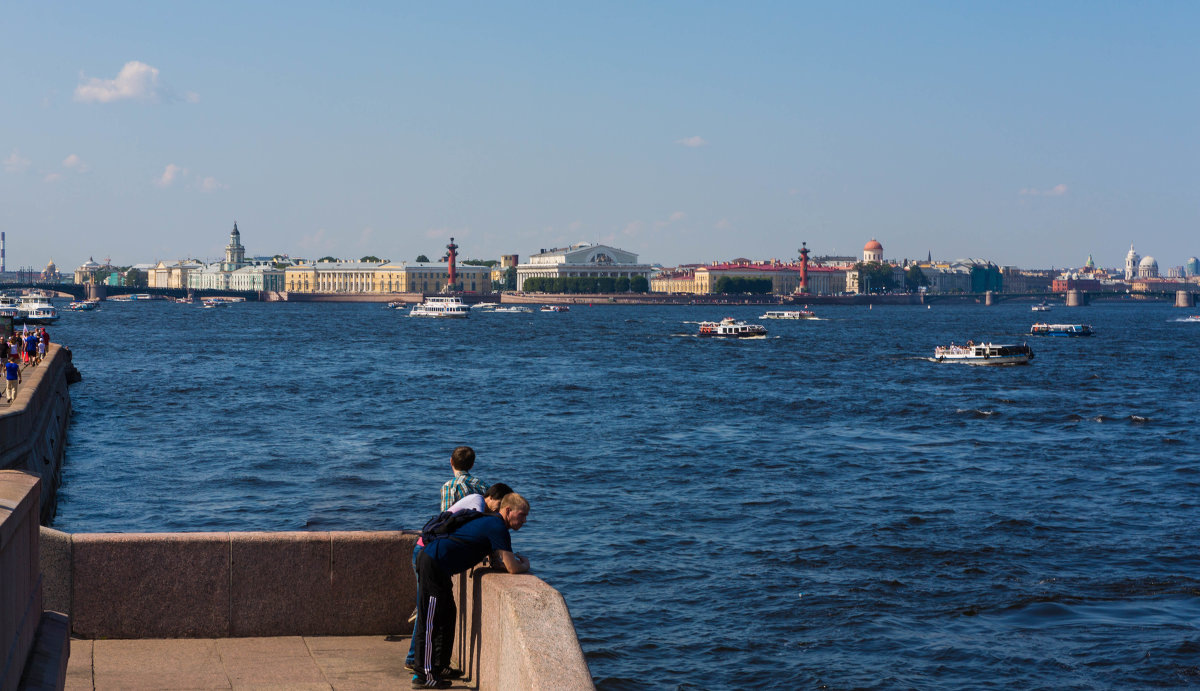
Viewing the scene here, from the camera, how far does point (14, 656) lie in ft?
11.5

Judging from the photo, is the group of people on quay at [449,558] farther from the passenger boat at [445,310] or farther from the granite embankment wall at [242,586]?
the passenger boat at [445,310]

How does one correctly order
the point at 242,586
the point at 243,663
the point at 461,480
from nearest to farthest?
the point at 243,663
the point at 461,480
the point at 242,586

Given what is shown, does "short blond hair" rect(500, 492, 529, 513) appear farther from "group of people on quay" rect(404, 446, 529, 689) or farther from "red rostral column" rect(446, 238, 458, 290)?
"red rostral column" rect(446, 238, 458, 290)

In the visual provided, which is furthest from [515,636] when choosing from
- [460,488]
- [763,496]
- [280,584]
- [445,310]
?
[445,310]

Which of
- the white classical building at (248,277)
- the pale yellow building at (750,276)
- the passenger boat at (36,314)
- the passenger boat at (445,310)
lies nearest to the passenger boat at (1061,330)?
the passenger boat at (445,310)

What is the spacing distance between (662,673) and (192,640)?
14.7ft

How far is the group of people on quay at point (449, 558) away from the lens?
5004 mm

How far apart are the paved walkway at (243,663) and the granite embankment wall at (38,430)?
16.6 ft

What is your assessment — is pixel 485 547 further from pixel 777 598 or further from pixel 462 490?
pixel 777 598

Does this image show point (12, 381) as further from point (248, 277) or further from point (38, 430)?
point (248, 277)

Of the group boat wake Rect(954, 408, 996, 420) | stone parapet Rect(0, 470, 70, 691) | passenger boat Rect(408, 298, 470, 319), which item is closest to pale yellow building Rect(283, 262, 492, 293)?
passenger boat Rect(408, 298, 470, 319)

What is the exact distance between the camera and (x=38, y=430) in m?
15.7

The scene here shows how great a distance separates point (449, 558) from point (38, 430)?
12463mm

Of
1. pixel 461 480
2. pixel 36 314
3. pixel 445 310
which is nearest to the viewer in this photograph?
pixel 461 480
